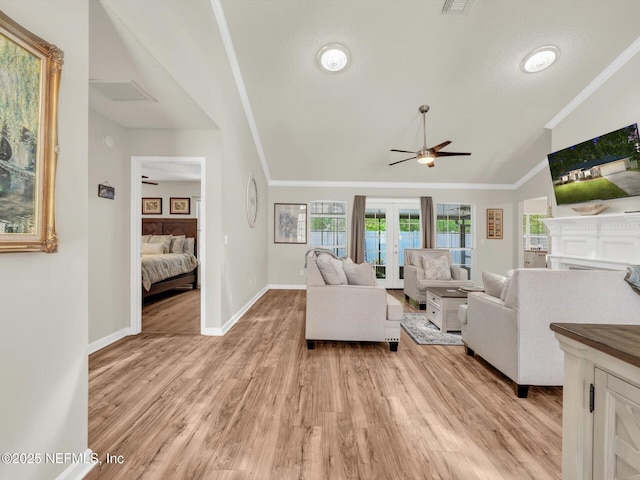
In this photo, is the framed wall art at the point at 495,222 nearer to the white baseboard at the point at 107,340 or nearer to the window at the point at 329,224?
the window at the point at 329,224

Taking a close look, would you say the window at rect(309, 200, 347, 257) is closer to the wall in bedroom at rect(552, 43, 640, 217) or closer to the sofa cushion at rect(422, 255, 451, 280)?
the sofa cushion at rect(422, 255, 451, 280)

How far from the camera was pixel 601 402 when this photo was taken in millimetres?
824

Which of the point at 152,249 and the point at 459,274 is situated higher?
the point at 152,249

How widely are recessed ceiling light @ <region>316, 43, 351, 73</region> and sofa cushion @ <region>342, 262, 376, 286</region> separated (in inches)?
95.5

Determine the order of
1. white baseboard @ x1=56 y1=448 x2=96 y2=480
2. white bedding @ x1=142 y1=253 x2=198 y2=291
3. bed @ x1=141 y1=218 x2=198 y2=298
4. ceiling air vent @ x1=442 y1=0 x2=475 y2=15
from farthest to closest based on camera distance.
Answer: bed @ x1=141 y1=218 x2=198 y2=298
white bedding @ x1=142 y1=253 x2=198 y2=291
ceiling air vent @ x1=442 y1=0 x2=475 y2=15
white baseboard @ x1=56 y1=448 x2=96 y2=480

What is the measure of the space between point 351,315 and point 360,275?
44 cm

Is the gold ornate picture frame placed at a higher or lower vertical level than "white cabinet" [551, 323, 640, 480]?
higher

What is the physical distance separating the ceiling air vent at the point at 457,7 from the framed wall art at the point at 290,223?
4272mm

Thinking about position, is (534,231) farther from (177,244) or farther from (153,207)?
(153,207)

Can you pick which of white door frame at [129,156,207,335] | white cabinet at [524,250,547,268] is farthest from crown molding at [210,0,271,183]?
white cabinet at [524,250,547,268]

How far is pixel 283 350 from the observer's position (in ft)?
9.64

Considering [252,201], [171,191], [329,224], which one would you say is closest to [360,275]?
[252,201]

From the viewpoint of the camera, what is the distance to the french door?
22.0ft

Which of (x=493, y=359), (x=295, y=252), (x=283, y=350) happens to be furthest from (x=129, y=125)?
(x=493, y=359)
